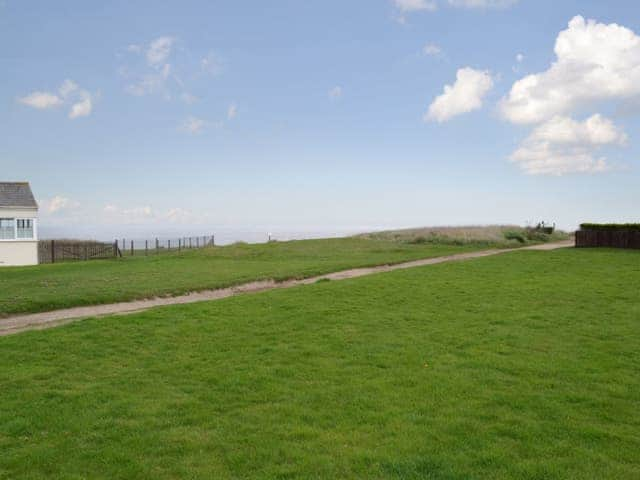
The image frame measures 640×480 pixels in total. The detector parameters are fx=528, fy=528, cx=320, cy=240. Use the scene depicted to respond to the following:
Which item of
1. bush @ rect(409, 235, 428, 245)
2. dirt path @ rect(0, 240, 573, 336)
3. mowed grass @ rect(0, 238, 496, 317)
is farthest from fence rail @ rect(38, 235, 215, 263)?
dirt path @ rect(0, 240, 573, 336)

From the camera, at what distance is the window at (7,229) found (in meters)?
40.3

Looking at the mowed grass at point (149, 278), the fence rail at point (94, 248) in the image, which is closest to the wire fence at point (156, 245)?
the fence rail at point (94, 248)

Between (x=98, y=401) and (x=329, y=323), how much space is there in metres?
5.61

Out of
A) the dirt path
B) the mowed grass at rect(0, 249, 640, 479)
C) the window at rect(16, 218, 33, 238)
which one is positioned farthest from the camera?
the window at rect(16, 218, 33, 238)

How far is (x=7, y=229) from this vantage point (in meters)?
40.4

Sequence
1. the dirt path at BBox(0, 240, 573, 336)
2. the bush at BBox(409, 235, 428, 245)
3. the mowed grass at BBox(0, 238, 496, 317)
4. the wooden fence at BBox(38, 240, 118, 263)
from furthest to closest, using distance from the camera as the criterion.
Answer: the wooden fence at BBox(38, 240, 118, 263) → the bush at BBox(409, 235, 428, 245) → the mowed grass at BBox(0, 238, 496, 317) → the dirt path at BBox(0, 240, 573, 336)

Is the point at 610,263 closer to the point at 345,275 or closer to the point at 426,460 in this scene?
the point at 345,275

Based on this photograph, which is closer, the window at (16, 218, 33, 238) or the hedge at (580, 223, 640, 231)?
the hedge at (580, 223, 640, 231)

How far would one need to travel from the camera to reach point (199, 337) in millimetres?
10695

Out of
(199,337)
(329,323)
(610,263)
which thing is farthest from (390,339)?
(610,263)

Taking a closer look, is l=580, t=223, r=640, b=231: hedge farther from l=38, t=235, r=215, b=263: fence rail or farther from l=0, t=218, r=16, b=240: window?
l=0, t=218, r=16, b=240: window

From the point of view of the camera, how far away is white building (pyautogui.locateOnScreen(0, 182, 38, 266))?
40.3 m

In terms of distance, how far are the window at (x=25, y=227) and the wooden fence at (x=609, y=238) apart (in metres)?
40.2

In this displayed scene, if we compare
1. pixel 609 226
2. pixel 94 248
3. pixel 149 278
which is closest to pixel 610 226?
pixel 609 226
